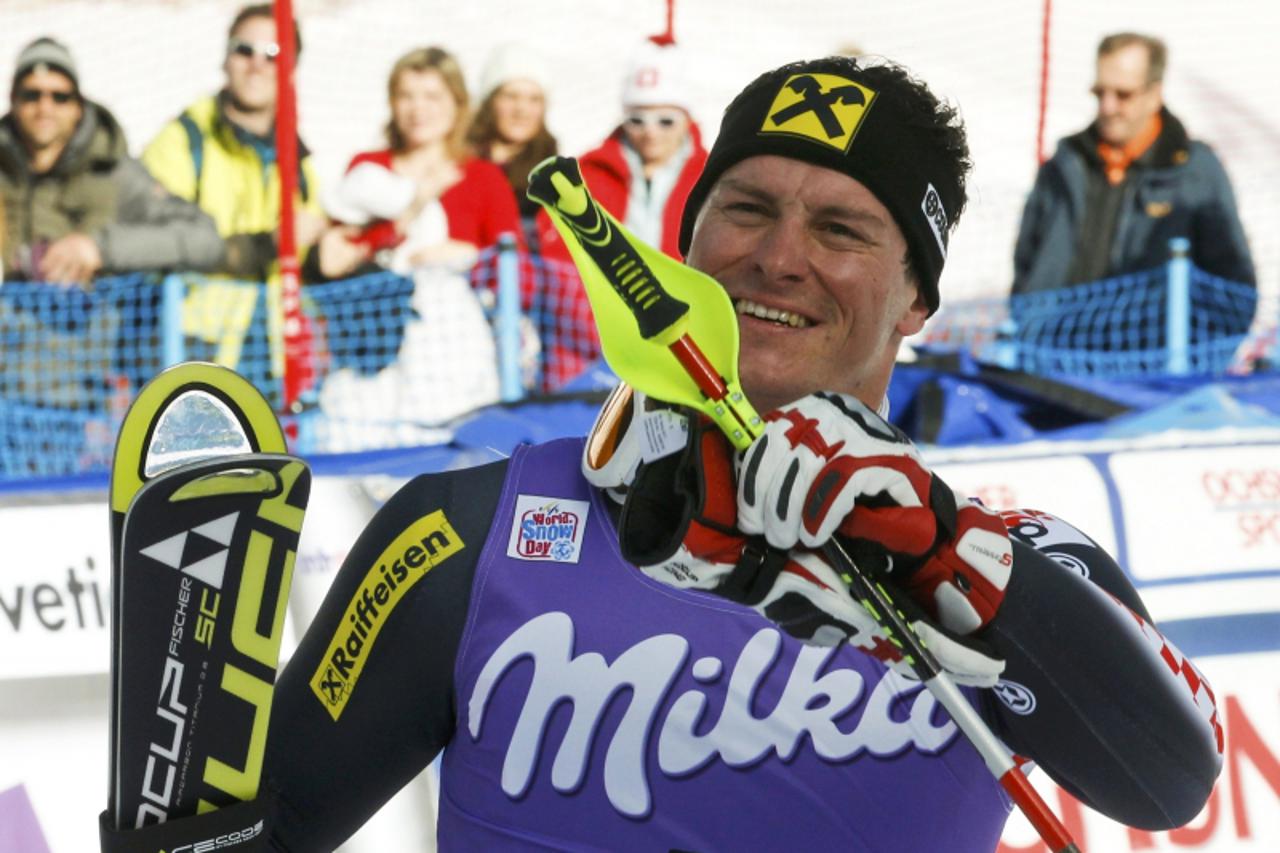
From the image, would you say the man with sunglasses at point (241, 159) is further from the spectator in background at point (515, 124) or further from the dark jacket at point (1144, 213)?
the dark jacket at point (1144, 213)

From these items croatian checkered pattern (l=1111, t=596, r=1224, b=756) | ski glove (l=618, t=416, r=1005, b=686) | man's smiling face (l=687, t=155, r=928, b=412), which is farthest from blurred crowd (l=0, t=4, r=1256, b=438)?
ski glove (l=618, t=416, r=1005, b=686)

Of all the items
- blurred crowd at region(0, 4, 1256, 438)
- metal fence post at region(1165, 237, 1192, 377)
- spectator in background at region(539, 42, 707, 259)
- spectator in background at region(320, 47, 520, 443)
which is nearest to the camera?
blurred crowd at region(0, 4, 1256, 438)

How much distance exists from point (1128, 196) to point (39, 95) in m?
4.10

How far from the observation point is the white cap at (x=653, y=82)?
6.50 meters

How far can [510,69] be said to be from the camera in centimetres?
664

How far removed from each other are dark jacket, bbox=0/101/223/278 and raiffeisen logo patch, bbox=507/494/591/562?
431 centimetres

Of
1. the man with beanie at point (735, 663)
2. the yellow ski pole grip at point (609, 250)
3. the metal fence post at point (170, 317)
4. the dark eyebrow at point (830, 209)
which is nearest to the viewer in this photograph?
the yellow ski pole grip at point (609, 250)

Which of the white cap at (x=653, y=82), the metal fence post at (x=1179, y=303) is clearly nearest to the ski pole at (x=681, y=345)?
the white cap at (x=653, y=82)

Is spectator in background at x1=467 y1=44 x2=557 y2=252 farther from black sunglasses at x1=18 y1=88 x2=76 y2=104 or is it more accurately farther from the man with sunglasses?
black sunglasses at x1=18 y1=88 x2=76 y2=104

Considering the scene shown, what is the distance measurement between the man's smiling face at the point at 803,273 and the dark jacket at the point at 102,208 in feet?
14.2

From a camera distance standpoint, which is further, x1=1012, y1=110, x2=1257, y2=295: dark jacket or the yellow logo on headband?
x1=1012, y1=110, x2=1257, y2=295: dark jacket

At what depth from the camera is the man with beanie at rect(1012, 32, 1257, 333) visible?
700cm

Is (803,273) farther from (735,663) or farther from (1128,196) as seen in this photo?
(1128,196)

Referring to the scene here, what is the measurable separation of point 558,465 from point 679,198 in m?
4.13
